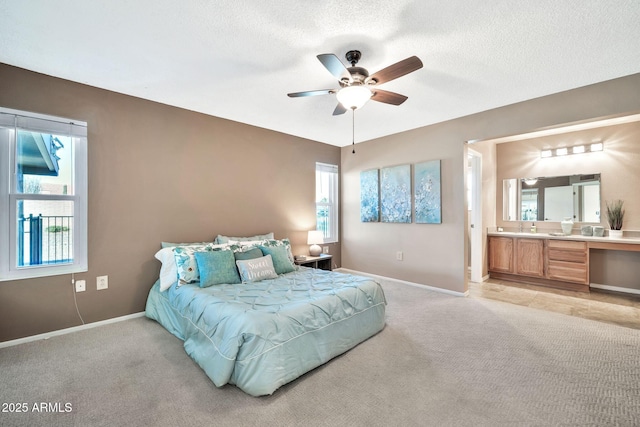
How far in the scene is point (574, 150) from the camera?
4.42m

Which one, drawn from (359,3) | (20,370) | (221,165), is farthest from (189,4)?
(20,370)

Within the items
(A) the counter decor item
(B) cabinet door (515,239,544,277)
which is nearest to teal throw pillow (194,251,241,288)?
(B) cabinet door (515,239,544,277)

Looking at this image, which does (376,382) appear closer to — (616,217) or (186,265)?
(186,265)

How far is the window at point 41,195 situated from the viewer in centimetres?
250

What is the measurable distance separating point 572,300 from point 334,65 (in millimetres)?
4438

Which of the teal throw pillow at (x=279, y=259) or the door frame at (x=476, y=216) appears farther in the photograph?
the door frame at (x=476, y=216)

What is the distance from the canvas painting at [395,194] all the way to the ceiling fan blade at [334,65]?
260 centimetres

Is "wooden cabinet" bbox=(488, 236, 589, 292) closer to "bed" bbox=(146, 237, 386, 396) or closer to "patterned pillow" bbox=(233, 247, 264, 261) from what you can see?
"bed" bbox=(146, 237, 386, 396)

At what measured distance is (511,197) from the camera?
5.07 metres

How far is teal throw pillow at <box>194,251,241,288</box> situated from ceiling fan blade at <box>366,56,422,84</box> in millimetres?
2237

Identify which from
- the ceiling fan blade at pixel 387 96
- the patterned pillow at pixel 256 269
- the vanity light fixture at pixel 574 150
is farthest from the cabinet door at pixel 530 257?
the patterned pillow at pixel 256 269

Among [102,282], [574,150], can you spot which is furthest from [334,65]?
[574,150]

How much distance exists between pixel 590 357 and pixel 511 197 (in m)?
3.40

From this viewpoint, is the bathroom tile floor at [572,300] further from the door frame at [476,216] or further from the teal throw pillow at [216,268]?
the teal throw pillow at [216,268]
